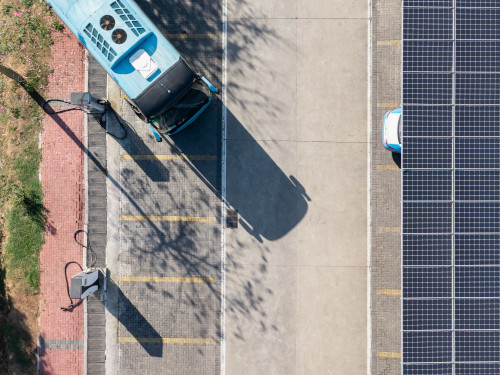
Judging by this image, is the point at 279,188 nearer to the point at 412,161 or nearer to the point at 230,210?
the point at 230,210

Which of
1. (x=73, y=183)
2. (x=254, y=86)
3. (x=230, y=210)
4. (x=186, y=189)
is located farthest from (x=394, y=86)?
(x=73, y=183)

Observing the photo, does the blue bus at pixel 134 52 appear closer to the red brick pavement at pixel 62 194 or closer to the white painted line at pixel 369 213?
the red brick pavement at pixel 62 194

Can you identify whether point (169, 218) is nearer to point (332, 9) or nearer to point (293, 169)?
point (293, 169)

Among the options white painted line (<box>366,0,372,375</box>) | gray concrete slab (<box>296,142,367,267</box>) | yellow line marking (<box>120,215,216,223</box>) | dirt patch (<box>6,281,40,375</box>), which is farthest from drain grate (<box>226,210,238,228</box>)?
dirt patch (<box>6,281,40,375</box>)

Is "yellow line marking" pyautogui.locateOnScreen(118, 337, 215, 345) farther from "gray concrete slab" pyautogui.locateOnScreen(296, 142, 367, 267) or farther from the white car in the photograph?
the white car

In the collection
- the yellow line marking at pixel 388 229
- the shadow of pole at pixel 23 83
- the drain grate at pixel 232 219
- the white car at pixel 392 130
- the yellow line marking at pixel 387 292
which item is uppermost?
the shadow of pole at pixel 23 83

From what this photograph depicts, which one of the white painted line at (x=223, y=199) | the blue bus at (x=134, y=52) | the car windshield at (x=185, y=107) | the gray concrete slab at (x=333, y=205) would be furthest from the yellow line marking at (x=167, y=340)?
the blue bus at (x=134, y=52)

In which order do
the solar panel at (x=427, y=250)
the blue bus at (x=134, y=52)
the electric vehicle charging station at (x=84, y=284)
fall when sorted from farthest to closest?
the electric vehicle charging station at (x=84, y=284) → the blue bus at (x=134, y=52) → the solar panel at (x=427, y=250)
